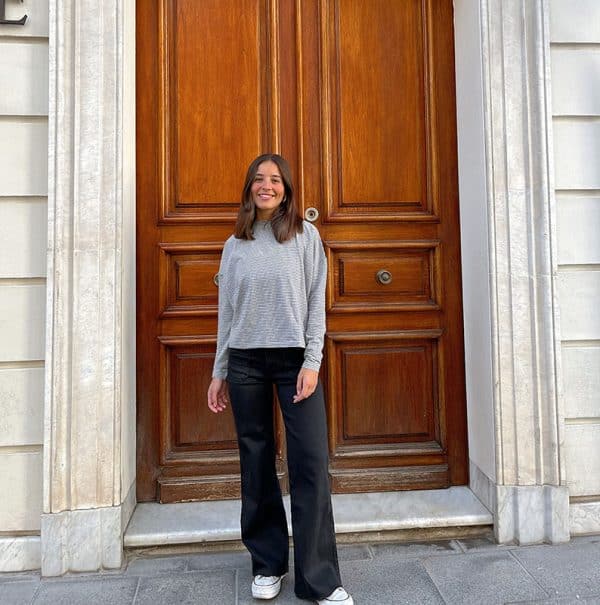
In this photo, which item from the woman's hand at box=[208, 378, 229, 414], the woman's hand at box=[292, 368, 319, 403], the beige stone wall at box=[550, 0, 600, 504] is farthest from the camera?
the beige stone wall at box=[550, 0, 600, 504]

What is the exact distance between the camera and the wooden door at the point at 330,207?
10.1ft

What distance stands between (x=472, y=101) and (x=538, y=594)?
8.42ft

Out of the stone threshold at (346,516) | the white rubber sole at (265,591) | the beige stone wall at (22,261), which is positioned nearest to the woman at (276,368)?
the white rubber sole at (265,591)

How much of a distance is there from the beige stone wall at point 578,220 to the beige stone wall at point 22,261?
279 cm

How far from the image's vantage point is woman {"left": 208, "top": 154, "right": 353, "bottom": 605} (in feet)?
7.08

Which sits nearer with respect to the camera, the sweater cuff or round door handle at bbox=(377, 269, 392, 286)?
the sweater cuff

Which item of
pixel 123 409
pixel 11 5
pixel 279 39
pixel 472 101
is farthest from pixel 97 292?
pixel 472 101

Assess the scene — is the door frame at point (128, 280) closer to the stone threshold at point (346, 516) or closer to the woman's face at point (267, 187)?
the stone threshold at point (346, 516)

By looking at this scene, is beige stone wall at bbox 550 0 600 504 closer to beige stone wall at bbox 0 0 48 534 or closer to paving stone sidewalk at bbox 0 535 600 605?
paving stone sidewalk at bbox 0 535 600 605

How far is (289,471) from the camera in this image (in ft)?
7.29

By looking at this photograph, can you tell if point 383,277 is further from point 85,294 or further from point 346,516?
point 85,294

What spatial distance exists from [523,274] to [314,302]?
132cm

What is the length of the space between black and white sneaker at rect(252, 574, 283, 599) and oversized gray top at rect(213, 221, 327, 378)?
993 mm

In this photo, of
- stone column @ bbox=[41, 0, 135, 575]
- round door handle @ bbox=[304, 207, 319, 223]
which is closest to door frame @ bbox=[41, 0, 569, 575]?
stone column @ bbox=[41, 0, 135, 575]
